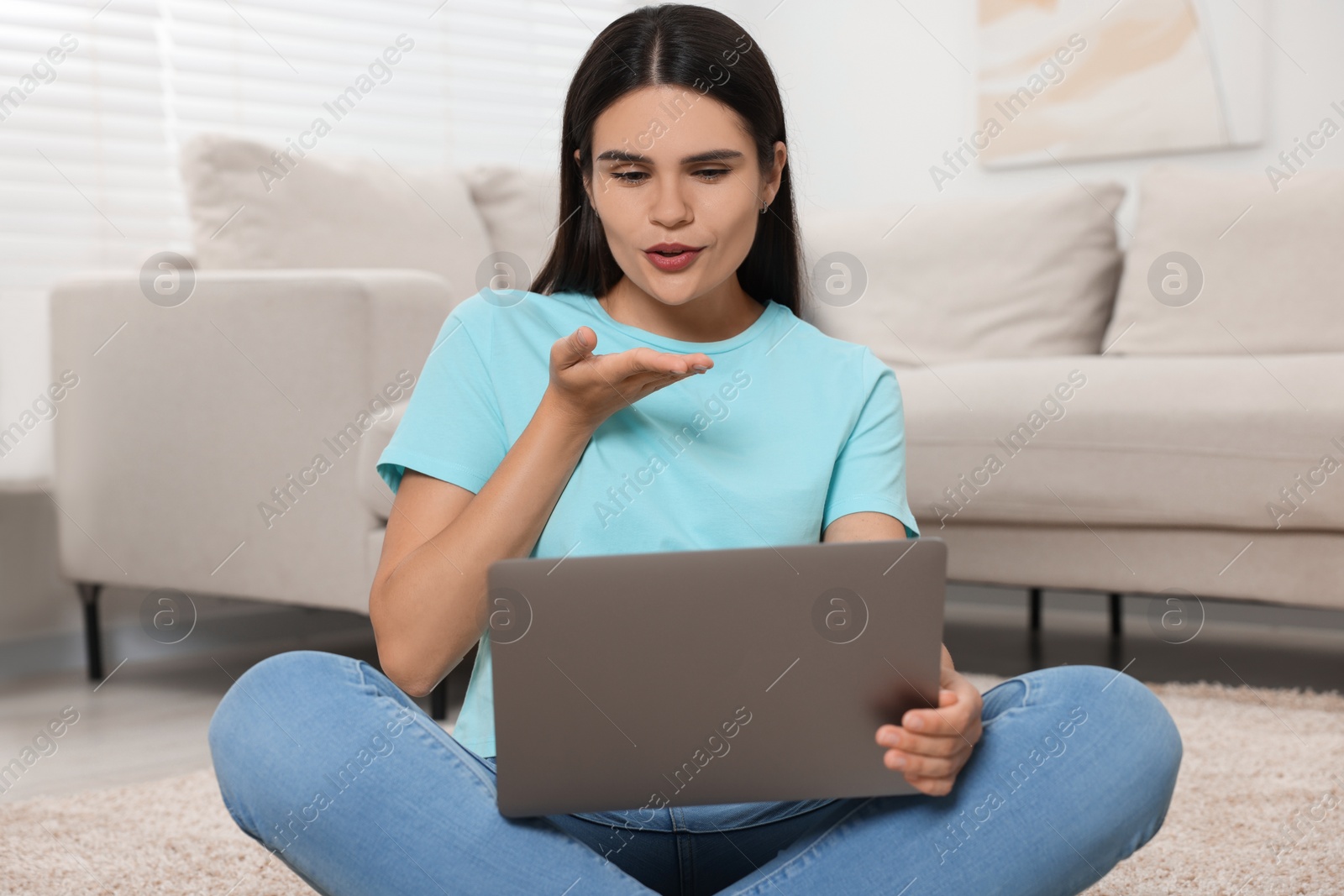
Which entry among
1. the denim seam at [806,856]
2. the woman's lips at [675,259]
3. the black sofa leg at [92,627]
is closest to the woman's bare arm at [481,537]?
the woman's lips at [675,259]

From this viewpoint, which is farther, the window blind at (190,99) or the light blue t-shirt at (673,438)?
the window blind at (190,99)

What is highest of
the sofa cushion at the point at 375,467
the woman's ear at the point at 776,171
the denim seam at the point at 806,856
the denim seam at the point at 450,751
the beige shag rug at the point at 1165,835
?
the woman's ear at the point at 776,171

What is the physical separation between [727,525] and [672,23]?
0.41 meters

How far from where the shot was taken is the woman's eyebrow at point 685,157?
3.35 feet

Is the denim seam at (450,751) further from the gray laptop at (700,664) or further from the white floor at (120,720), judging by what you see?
the white floor at (120,720)

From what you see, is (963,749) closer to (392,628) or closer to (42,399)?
(392,628)

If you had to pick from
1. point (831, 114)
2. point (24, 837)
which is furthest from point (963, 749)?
point (831, 114)

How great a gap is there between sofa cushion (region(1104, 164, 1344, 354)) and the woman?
161cm

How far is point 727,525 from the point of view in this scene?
3.29 ft

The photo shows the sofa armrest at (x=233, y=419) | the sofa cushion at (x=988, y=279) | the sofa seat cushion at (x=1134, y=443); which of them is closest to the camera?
the sofa seat cushion at (x=1134, y=443)

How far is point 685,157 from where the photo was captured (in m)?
1.02

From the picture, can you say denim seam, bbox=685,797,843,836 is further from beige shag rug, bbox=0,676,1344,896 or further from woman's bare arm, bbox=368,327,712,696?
beige shag rug, bbox=0,676,1344,896

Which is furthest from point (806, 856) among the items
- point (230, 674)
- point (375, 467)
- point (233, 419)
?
point (230, 674)

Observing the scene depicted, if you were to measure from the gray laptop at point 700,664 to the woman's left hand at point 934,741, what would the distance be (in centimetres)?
1
